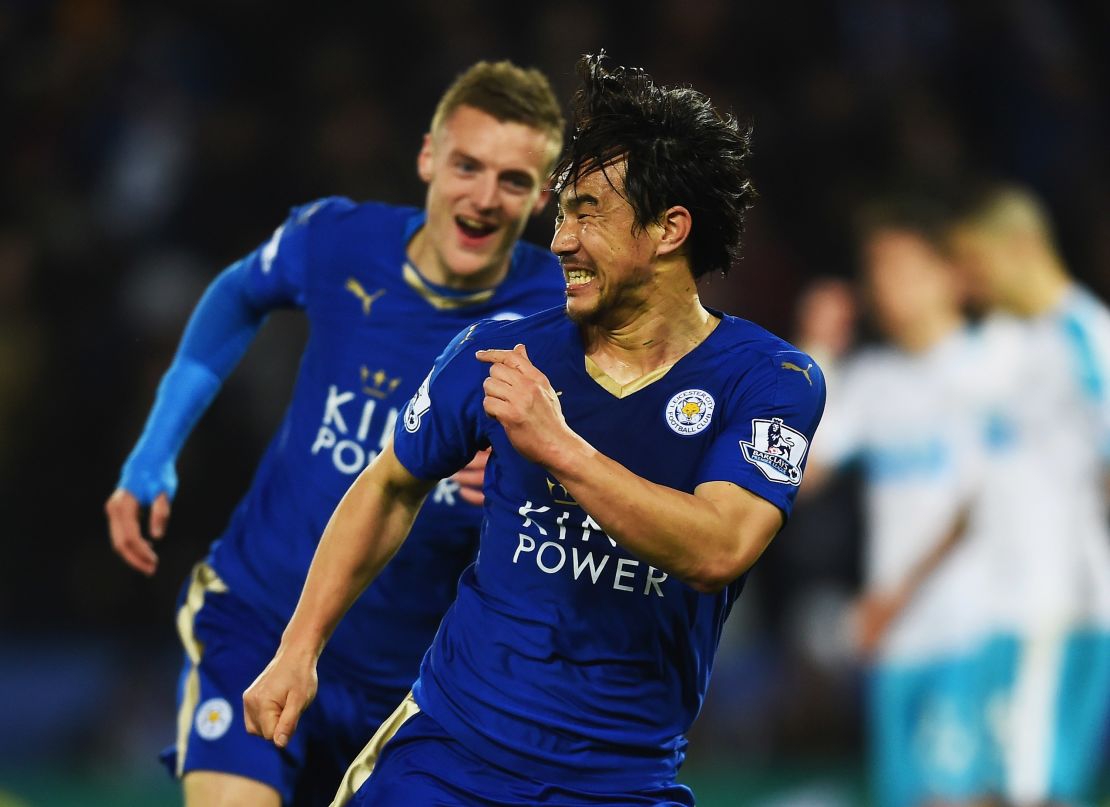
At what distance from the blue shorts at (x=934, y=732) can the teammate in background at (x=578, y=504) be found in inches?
196

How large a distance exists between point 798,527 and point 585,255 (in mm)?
6544

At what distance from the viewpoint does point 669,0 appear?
10688mm

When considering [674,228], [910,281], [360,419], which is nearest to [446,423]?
[674,228]

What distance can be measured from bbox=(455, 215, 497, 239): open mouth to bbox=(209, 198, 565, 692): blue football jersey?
15 centimetres

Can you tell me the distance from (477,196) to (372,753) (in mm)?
1502

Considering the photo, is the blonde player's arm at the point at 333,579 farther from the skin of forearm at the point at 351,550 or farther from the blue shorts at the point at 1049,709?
the blue shorts at the point at 1049,709

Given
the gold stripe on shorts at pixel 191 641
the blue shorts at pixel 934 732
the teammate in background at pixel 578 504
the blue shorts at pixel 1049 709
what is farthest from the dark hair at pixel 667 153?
the blue shorts at pixel 934 732

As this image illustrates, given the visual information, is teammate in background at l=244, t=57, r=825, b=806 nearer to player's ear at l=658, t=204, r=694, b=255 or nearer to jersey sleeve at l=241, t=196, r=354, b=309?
player's ear at l=658, t=204, r=694, b=255

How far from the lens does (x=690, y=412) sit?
3.19 meters

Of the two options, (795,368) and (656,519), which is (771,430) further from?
(656,519)

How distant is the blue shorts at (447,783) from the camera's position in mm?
3168

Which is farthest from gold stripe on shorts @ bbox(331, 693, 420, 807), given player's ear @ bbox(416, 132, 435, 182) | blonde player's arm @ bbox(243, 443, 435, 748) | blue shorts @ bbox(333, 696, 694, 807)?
player's ear @ bbox(416, 132, 435, 182)

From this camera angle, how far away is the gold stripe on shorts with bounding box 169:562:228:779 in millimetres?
4164

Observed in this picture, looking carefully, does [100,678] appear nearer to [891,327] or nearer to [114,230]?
[114,230]
